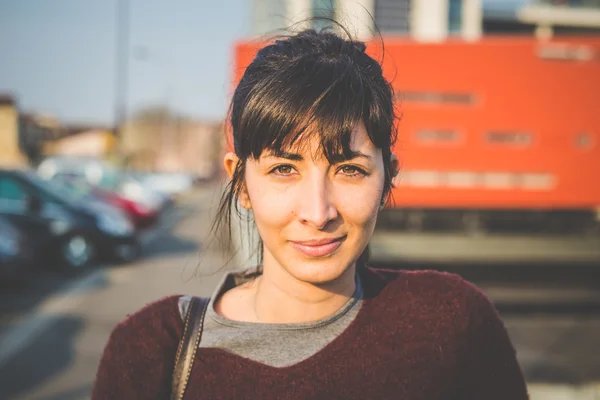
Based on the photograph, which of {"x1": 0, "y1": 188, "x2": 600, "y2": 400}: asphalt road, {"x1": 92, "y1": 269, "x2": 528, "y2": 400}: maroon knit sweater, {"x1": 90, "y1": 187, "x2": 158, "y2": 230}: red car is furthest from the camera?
{"x1": 90, "y1": 187, "x2": 158, "y2": 230}: red car

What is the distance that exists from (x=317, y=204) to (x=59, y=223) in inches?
333

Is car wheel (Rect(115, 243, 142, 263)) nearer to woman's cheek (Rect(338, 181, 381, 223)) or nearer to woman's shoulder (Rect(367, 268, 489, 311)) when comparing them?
woman's shoulder (Rect(367, 268, 489, 311))

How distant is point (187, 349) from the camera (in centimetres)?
125

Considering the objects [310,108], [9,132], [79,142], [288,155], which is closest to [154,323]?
[288,155]

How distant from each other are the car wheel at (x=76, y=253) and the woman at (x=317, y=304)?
802 cm

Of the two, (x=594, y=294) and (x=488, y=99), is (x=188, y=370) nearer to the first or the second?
(x=488, y=99)

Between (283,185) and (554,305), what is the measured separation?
5575 millimetres

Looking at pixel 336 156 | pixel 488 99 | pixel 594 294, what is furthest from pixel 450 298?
pixel 594 294

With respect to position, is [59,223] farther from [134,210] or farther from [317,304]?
[317,304]

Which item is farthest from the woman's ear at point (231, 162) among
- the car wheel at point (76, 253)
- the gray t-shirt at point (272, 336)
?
the car wheel at point (76, 253)

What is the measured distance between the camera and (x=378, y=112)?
1.30m

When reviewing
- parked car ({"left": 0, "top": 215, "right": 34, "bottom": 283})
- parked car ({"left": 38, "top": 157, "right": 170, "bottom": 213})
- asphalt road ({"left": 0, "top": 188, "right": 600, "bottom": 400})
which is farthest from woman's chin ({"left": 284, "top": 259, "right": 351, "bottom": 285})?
parked car ({"left": 38, "top": 157, "right": 170, "bottom": 213})

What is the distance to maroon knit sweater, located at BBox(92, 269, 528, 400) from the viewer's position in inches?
47.7

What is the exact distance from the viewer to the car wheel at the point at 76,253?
858 centimetres
